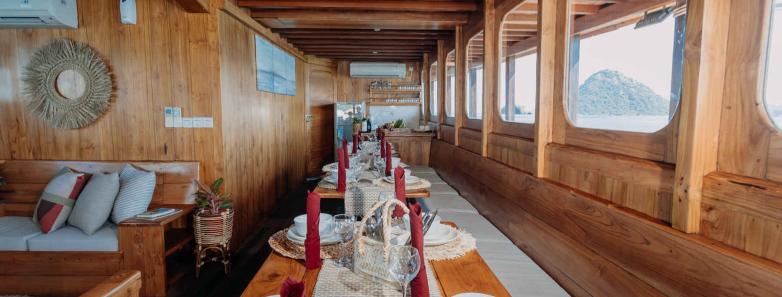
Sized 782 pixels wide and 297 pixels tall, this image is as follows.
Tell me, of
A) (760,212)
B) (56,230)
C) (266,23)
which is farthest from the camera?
(266,23)

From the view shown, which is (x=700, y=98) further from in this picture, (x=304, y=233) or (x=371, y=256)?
(x=304, y=233)

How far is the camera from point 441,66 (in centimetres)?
635

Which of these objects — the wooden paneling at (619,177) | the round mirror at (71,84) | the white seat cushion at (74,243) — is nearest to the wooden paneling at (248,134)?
the white seat cushion at (74,243)

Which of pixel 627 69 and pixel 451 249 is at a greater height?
pixel 627 69

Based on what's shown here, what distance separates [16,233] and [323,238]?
2986mm

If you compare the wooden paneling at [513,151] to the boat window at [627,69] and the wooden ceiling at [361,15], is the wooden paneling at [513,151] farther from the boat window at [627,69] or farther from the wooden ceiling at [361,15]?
the wooden ceiling at [361,15]

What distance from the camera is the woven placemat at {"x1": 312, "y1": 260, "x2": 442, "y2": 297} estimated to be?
4.25 feet

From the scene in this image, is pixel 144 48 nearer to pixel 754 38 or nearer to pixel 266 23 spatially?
pixel 266 23

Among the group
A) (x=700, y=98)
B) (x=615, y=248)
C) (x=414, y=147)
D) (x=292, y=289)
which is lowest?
(x=615, y=248)

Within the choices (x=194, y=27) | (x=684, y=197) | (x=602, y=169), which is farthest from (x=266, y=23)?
(x=684, y=197)

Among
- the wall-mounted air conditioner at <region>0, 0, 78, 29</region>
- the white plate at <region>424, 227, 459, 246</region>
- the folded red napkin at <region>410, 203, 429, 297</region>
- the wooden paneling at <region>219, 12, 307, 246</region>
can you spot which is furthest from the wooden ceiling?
the folded red napkin at <region>410, 203, 429, 297</region>

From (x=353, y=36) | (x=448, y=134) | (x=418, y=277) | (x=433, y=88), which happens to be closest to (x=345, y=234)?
(x=418, y=277)

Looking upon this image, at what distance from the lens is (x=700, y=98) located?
1.48 meters

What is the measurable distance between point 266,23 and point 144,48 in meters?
1.63
